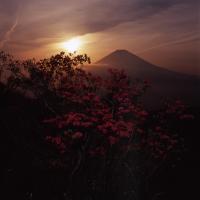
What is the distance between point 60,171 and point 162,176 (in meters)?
5.42

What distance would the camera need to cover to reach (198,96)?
111 ft

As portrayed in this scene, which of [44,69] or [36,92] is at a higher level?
[44,69]

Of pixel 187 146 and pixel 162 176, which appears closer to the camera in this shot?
pixel 162 176

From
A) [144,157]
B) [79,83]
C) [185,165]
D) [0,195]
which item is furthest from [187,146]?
[0,195]

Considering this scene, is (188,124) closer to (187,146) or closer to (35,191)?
(187,146)

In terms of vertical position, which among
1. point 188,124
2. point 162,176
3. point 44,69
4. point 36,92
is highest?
point 44,69

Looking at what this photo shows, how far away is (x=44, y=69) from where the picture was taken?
15.3 metres

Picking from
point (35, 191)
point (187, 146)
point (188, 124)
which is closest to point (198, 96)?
point (188, 124)

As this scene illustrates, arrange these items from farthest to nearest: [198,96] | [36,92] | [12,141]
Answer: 1. [198,96]
2. [12,141]
3. [36,92]

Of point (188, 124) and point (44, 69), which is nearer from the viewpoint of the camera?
point (44, 69)

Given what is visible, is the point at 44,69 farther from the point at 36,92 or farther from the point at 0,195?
the point at 0,195

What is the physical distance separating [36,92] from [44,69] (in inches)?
44.5

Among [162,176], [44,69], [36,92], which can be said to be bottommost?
[162,176]

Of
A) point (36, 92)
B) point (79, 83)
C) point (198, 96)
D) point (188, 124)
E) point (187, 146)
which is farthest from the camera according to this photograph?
point (198, 96)
